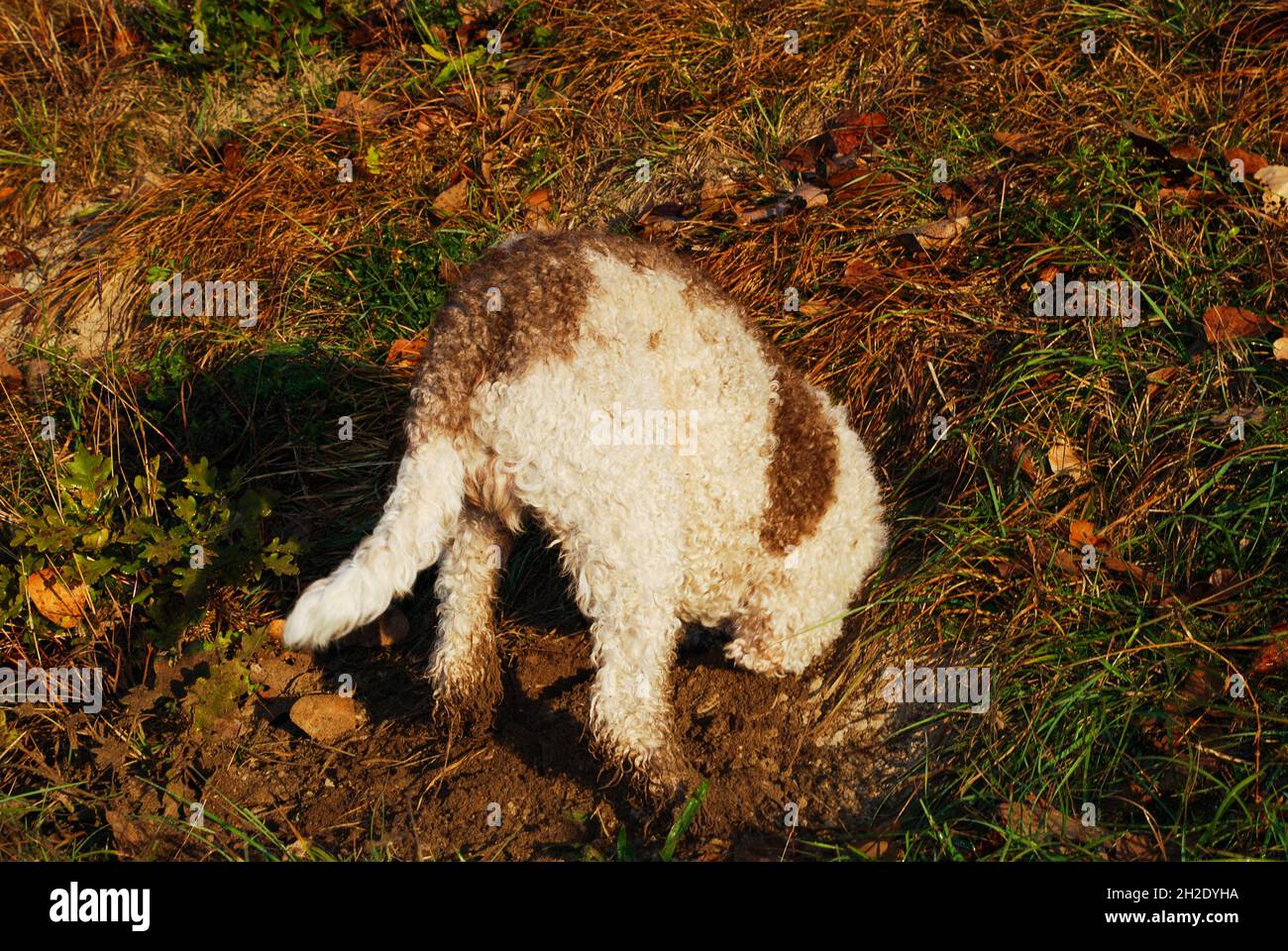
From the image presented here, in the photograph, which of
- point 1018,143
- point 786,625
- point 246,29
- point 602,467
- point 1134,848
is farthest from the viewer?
point 246,29

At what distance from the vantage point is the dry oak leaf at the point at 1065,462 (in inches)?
142

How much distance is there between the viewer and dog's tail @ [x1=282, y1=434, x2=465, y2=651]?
2574 mm

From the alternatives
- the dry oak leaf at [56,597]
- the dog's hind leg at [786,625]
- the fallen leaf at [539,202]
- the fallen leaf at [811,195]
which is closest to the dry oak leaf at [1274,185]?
the fallen leaf at [811,195]

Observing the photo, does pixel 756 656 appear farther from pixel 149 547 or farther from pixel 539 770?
pixel 149 547

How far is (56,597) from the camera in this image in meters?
3.76

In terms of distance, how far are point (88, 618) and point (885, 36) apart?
179 inches

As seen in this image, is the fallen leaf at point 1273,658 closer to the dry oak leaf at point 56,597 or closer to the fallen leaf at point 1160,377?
the fallen leaf at point 1160,377

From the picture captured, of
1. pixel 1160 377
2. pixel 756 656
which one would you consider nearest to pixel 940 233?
pixel 1160 377

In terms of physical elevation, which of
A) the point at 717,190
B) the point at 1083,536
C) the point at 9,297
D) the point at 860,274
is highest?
the point at 717,190

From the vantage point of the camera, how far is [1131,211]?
414 cm

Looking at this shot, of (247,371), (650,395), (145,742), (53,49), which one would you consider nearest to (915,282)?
(650,395)

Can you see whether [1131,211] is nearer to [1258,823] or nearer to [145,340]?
[1258,823]

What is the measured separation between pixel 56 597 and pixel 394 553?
1.80m

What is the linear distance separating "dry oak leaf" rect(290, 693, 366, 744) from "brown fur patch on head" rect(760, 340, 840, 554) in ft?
5.46
